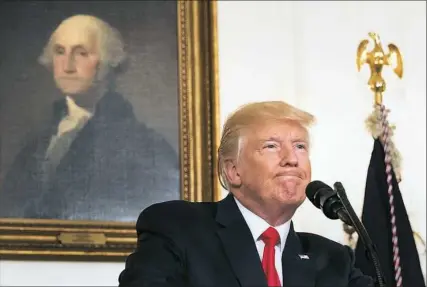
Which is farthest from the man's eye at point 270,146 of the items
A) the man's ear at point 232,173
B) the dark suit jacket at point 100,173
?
the dark suit jacket at point 100,173

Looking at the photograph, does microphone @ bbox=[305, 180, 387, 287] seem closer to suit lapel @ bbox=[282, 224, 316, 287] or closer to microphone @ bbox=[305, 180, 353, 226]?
microphone @ bbox=[305, 180, 353, 226]

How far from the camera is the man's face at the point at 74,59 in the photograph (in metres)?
3.71

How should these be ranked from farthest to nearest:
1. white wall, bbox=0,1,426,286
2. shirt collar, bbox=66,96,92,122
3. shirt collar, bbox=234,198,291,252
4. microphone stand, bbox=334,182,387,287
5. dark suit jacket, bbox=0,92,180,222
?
white wall, bbox=0,1,426,286 → shirt collar, bbox=66,96,92,122 → dark suit jacket, bbox=0,92,180,222 → shirt collar, bbox=234,198,291,252 → microphone stand, bbox=334,182,387,287

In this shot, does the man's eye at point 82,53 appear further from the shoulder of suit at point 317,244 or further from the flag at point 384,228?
the shoulder of suit at point 317,244

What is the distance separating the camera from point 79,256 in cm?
354

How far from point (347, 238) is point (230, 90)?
841 millimetres

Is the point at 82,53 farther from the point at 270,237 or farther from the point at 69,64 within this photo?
the point at 270,237

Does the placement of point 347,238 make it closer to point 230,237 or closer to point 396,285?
point 396,285

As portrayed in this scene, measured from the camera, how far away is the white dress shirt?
2293 mm

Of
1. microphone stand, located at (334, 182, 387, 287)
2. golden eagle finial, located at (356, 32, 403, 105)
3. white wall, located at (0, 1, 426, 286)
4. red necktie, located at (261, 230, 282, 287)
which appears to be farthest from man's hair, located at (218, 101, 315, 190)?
white wall, located at (0, 1, 426, 286)

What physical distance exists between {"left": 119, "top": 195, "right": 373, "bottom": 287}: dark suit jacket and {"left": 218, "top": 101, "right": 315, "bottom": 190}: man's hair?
0.14 metres

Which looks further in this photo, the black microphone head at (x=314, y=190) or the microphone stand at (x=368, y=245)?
the black microphone head at (x=314, y=190)

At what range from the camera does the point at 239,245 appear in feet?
7.39

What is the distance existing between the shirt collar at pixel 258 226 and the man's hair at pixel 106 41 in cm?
157
